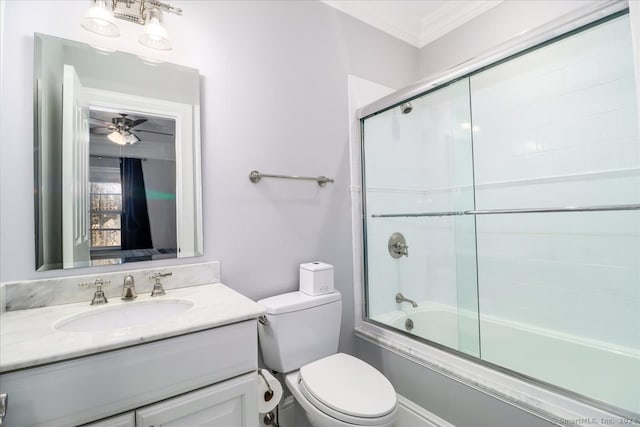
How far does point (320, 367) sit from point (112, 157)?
50.2 inches

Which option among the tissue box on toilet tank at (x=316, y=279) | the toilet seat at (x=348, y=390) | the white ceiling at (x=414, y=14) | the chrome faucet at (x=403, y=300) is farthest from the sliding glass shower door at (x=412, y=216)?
the white ceiling at (x=414, y=14)

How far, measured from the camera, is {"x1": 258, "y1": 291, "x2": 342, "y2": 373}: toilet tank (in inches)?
53.3

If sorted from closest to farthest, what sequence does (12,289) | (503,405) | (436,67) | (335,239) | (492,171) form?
(12,289), (503,405), (335,239), (492,171), (436,67)

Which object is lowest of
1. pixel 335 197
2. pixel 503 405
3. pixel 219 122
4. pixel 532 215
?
pixel 503 405

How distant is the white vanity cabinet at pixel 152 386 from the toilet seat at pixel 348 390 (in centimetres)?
29

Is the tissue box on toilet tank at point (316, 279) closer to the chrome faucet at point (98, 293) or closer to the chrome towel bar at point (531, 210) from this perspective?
the chrome towel bar at point (531, 210)

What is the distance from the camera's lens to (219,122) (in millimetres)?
1442

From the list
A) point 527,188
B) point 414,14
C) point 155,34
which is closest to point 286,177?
point 155,34

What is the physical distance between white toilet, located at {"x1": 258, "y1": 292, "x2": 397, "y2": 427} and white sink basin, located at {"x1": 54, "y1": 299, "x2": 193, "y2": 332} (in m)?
0.41

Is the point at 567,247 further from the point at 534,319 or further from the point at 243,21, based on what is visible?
the point at 243,21

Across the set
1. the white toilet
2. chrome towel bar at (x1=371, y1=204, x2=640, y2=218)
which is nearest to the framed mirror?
the white toilet

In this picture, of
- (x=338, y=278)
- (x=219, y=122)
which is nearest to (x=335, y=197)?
(x=338, y=278)

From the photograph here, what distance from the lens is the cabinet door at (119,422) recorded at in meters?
0.75

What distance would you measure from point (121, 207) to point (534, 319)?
2.34m
